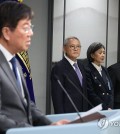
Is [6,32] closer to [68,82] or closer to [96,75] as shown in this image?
[68,82]

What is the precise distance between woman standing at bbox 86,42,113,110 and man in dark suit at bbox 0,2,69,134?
177 centimetres

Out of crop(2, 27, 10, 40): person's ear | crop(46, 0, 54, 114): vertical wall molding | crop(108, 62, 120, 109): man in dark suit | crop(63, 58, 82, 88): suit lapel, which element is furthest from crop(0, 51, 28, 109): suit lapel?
crop(46, 0, 54, 114): vertical wall molding

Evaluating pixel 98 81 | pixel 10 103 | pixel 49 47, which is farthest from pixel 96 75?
pixel 10 103

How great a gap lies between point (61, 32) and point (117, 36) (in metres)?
1.08

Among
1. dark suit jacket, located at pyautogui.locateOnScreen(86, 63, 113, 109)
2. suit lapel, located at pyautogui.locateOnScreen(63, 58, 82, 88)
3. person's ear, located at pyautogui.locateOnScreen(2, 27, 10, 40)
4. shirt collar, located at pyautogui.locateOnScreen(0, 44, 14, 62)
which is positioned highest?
person's ear, located at pyautogui.locateOnScreen(2, 27, 10, 40)

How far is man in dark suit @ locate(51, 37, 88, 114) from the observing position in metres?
3.20

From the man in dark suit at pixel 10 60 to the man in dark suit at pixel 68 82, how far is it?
1412mm

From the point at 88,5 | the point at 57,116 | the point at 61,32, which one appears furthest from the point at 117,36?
the point at 57,116

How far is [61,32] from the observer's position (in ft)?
16.0

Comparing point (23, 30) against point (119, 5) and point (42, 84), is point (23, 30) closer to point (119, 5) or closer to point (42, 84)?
point (42, 84)

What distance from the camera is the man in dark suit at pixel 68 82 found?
3.20 metres

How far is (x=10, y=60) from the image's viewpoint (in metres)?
1.75

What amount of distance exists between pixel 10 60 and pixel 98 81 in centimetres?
189

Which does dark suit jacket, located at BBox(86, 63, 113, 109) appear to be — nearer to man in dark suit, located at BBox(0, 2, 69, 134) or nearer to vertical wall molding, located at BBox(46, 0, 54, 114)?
vertical wall molding, located at BBox(46, 0, 54, 114)
